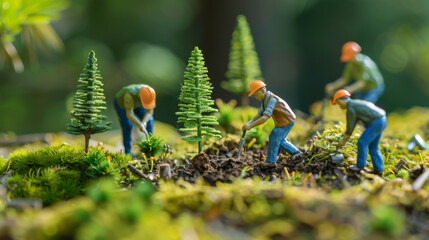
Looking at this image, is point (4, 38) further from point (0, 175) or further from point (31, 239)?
point (31, 239)

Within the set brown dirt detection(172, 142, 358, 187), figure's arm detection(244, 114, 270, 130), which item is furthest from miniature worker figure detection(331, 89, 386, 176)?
figure's arm detection(244, 114, 270, 130)

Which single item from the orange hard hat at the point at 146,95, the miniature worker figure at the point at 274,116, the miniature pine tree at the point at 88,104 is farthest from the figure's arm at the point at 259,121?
the miniature pine tree at the point at 88,104

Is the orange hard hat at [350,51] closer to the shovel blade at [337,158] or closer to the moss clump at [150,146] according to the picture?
the shovel blade at [337,158]

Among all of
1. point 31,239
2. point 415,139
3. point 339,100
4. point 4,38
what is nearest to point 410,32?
point 415,139

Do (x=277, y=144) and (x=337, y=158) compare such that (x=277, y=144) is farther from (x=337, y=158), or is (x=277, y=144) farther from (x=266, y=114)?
(x=337, y=158)

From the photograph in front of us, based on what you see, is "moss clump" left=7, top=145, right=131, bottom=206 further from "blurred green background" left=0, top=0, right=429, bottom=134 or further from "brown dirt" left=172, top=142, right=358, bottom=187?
"blurred green background" left=0, top=0, right=429, bottom=134

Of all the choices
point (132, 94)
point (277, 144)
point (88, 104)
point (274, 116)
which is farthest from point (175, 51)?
point (277, 144)
